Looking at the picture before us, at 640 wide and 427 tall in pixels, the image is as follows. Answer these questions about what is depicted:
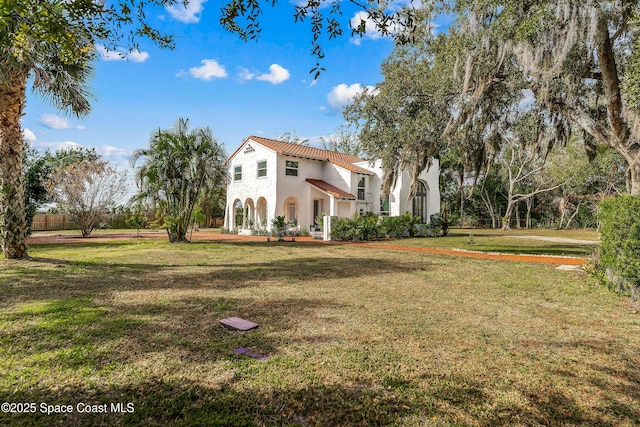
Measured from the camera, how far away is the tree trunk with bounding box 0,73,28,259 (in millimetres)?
9492

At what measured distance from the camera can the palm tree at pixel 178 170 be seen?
16734mm

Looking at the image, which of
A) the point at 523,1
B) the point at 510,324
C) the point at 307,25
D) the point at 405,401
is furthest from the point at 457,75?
the point at 405,401

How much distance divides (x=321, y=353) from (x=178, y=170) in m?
15.9

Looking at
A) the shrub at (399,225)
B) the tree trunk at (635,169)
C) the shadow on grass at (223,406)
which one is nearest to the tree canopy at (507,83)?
the tree trunk at (635,169)

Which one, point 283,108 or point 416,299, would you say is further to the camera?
point 283,108

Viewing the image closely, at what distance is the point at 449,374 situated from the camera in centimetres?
328

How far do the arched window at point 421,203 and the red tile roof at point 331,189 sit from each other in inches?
254

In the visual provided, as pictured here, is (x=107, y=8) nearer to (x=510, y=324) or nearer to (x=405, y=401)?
(x=405, y=401)

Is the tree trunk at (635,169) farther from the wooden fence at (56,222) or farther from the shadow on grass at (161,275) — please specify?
the wooden fence at (56,222)

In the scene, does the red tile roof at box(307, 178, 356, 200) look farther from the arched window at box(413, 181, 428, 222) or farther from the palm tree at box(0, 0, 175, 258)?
the palm tree at box(0, 0, 175, 258)

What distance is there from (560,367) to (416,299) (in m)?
2.86

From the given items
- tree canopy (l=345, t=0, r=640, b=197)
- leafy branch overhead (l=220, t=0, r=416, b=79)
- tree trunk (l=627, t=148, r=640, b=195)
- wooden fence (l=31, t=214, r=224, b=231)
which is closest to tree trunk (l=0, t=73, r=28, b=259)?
leafy branch overhead (l=220, t=0, r=416, b=79)

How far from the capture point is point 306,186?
24516 mm

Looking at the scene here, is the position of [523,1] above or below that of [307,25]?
above
